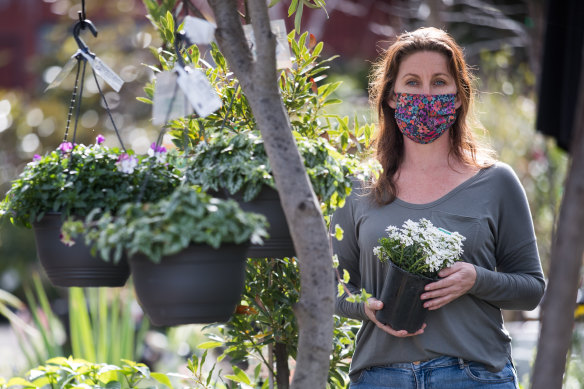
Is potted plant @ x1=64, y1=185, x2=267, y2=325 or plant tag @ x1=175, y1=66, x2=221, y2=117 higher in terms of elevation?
plant tag @ x1=175, y1=66, x2=221, y2=117

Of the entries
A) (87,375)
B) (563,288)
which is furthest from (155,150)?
(87,375)

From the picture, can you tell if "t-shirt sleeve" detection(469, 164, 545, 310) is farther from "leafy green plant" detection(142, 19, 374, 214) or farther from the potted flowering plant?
"leafy green plant" detection(142, 19, 374, 214)

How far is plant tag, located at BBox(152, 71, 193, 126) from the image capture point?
4.67 feet

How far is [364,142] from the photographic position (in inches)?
83.0

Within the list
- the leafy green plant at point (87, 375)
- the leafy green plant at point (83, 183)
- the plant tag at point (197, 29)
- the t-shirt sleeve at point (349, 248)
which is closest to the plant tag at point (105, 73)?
the leafy green plant at point (83, 183)

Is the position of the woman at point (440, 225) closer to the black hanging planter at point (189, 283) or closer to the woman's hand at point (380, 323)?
the woman's hand at point (380, 323)

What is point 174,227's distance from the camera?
1.22 metres

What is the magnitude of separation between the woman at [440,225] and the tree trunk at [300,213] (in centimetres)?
50

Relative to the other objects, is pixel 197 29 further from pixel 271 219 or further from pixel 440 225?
pixel 440 225

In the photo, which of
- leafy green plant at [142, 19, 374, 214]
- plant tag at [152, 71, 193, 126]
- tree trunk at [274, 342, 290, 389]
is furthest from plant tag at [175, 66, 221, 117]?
tree trunk at [274, 342, 290, 389]

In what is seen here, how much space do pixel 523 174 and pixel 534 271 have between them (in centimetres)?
487

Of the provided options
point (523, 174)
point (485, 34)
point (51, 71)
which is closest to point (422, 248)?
point (523, 174)

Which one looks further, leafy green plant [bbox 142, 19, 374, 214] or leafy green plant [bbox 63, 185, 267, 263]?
leafy green plant [bbox 142, 19, 374, 214]

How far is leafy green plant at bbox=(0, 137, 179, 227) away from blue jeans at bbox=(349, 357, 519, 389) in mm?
782
